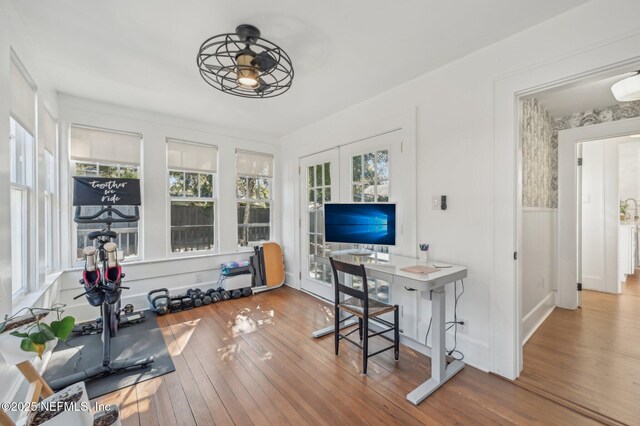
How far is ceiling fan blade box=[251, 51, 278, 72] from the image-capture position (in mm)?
2143

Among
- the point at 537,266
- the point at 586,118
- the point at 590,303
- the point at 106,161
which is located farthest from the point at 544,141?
the point at 106,161

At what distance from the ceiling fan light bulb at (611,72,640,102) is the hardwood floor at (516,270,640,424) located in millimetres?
2255

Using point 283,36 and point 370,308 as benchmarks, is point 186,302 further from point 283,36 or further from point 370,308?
point 283,36

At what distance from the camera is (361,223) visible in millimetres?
2934

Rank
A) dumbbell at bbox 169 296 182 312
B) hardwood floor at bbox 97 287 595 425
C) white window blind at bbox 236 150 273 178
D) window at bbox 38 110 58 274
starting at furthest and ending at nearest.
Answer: white window blind at bbox 236 150 273 178 → dumbbell at bbox 169 296 182 312 → window at bbox 38 110 58 274 → hardwood floor at bbox 97 287 595 425

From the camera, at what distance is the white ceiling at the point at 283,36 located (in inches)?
72.7

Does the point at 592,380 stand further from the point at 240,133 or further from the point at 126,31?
the point at 240,133

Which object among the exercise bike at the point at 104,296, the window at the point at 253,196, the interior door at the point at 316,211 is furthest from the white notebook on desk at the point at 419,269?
the window at the point at 253,196

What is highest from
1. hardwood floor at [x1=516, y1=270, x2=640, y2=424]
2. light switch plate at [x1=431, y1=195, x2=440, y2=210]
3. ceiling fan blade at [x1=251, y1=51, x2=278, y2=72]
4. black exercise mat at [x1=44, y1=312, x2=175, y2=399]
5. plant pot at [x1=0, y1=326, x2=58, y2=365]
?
ceiling fan blade at [x1=251, y1=51, x2=278, y2=72]

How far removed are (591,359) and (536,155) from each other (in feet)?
6.72

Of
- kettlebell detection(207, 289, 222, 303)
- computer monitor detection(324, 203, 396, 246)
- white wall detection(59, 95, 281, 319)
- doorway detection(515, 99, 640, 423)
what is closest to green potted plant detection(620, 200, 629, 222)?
doorway detection(515, 99, 640, 423)

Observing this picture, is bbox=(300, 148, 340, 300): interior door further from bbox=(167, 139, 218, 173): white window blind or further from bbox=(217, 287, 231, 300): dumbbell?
bbox=(167, 139, 218, 173): white window blind

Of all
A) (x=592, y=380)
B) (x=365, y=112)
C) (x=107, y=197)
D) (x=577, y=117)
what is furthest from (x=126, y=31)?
(x=577, y=117)

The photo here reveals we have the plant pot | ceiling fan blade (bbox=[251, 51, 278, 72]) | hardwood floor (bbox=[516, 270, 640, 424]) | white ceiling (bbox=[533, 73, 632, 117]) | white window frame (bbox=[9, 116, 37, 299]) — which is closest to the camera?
the plant pot
